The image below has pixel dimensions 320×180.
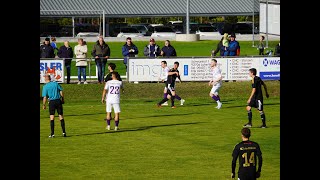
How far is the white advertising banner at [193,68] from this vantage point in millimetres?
42875

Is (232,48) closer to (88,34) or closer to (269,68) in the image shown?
(269,68)

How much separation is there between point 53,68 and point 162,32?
37.4 metres

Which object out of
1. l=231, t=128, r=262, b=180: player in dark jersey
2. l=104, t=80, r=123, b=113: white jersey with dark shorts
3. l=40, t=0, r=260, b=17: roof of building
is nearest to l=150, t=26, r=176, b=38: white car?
l=40, t=0, r=260, b=17: roof of building

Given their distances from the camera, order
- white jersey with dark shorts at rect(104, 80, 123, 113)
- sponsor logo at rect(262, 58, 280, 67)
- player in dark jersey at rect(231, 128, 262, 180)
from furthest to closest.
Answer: sponsor logo at rect(262, 58, 280, 67)
white jersey with dark shorts at rect(104, 80, 123, 113)
player in dark jersey at rect(231, 128, 262, 180)

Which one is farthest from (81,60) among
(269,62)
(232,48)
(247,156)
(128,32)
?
(128,32)

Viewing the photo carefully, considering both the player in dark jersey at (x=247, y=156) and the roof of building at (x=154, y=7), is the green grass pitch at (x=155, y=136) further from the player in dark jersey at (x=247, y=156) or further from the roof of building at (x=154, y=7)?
the roof of building at (x=154, y=7)

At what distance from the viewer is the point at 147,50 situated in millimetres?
45250

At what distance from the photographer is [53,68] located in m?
42.8

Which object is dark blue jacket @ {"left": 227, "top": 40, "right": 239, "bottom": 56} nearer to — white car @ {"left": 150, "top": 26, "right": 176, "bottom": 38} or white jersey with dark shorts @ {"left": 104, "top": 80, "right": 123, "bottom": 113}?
white jersey with dark shorts @ {"left": 104, "top": 80, "right": 123, "bottom": 113}

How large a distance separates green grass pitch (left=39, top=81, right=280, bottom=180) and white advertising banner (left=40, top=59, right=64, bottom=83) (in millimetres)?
728

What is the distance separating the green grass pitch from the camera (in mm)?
25906

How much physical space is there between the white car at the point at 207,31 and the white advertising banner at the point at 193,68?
1442 inches
